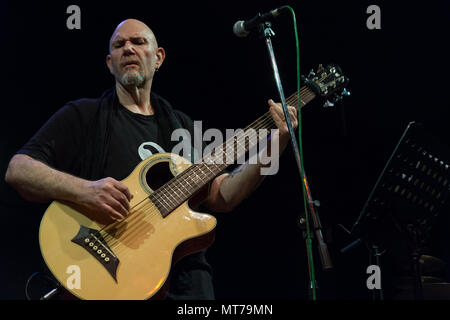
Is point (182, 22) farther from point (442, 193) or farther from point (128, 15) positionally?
point (442, 193)

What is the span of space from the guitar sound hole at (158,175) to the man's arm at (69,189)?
0.79 ft

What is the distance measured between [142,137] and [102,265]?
83cm

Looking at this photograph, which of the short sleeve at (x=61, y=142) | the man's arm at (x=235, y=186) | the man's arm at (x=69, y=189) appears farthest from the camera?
the man's arm at (x=235, y=186)

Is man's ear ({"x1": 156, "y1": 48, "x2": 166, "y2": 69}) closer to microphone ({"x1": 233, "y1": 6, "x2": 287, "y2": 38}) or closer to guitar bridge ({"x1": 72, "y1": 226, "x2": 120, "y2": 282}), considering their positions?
microphone ({"x1": 233, "y1": 6, "x2": 287, "y2": 38})

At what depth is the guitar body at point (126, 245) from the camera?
6.10 ft

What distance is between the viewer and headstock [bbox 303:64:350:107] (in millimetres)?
2625

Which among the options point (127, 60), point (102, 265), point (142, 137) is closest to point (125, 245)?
point (102, 265)

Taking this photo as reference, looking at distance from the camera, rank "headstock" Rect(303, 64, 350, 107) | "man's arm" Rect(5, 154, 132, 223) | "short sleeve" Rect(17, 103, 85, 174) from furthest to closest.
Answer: "headstock" Rect(303, 64, 350, 107) < "short sleeve" Rect(17, 103, 85, 174) < "man's arm" Rect(5, 154, 132, 223)

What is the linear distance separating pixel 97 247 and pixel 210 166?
2.57 feet

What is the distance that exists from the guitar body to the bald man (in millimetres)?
83

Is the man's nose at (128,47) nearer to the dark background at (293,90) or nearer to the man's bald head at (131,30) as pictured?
the man's bald head at (131,30)

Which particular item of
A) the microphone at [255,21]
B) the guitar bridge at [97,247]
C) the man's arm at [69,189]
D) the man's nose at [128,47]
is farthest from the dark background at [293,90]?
the guitar bridge at [97,247]

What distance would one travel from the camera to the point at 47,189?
2080 millimetres

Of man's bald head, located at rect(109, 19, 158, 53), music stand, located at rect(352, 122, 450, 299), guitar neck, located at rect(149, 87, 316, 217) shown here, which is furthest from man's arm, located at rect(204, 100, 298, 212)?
man's bald head, located at rect(109, 19, 158, 53)
